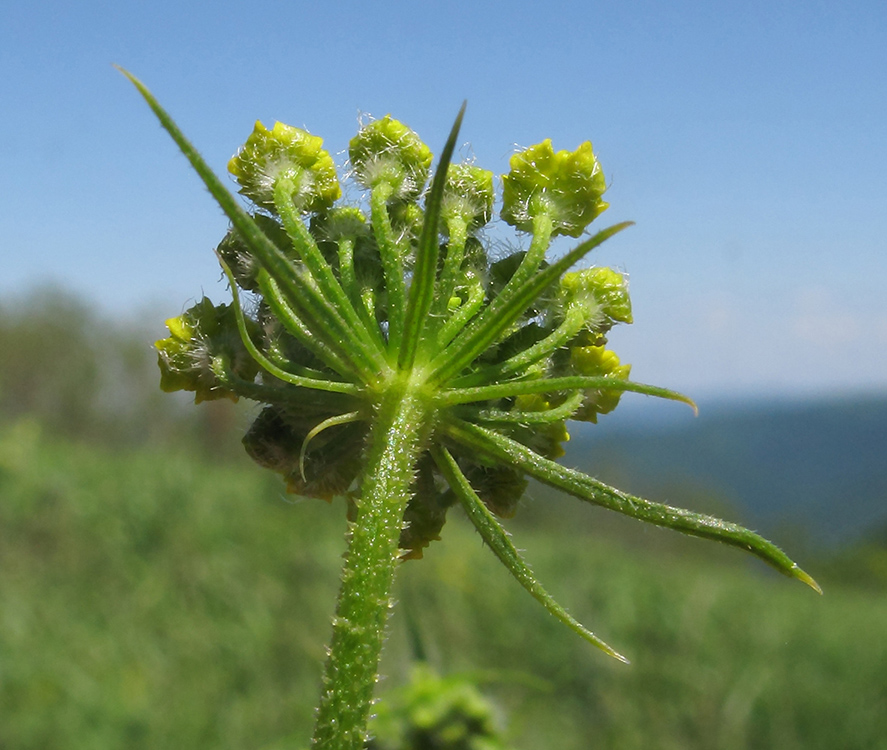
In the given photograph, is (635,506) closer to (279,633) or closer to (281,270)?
(281,270)

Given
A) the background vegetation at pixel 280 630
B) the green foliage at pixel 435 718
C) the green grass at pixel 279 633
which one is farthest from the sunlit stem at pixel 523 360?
the green grass at pixel 279 633

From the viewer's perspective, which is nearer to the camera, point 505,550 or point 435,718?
point 505,550

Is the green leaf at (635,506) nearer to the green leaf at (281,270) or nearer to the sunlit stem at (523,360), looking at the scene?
the sunlit stem at (523,360)

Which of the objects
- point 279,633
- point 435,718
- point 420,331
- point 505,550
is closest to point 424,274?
point 420,331

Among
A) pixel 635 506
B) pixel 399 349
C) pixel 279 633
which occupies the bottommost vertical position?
pixel 279 633

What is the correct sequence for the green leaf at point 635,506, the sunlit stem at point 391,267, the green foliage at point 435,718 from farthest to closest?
the green foliage at point 435,718 < the sunlit stem at point 391,267 < the green leaf at point 635,506

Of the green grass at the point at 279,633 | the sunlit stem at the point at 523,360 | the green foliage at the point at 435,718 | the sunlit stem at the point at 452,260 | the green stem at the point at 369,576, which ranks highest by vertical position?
the sunlit stem at the point at 452,260
